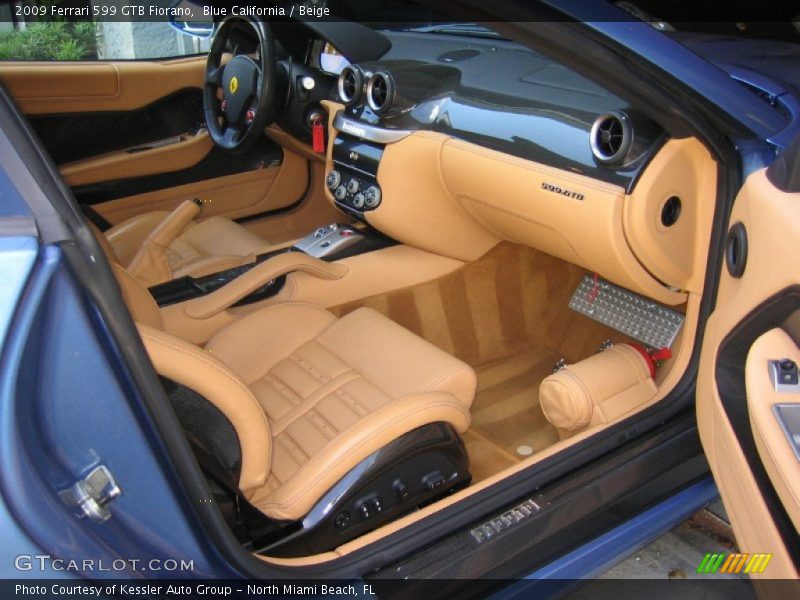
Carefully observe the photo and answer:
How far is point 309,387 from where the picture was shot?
1724mm

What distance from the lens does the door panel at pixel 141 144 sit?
265 cm

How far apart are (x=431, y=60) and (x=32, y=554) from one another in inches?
70.9

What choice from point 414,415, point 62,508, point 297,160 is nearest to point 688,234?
point 414,415

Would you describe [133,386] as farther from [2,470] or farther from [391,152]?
[391,152]

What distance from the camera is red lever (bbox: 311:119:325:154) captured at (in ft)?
8.23

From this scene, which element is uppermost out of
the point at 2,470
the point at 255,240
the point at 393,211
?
the point at 2,470

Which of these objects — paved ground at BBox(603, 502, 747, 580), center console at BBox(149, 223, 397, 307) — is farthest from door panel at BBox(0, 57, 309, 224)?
paved ground at BBox(603, 502, 747, 580)

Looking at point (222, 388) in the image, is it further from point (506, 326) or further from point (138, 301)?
point (506, 326)

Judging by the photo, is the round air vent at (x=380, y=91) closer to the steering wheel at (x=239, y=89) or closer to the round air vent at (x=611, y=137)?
the steering wheel at (x=239, y=89)

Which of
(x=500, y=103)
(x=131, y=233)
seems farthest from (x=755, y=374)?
(x=131, y=233)

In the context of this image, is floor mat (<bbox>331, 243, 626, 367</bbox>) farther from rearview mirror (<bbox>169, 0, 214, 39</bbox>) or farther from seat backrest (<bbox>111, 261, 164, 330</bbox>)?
rearview mirror (<bbox>169, 0, 214, 39</bbox>)

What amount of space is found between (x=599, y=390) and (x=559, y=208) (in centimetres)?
43

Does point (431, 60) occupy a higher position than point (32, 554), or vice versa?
point (431, 60)

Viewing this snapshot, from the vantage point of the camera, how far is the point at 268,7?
7.95 ft
